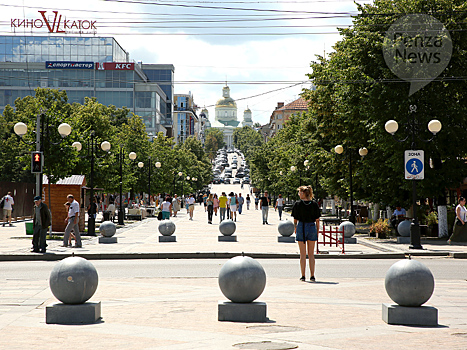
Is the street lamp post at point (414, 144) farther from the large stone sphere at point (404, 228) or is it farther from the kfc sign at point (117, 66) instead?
the kfc sign at point (117, 66)

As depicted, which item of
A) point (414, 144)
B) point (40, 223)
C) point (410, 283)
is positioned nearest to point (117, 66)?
point (414, 144)

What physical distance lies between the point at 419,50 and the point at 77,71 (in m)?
87.3

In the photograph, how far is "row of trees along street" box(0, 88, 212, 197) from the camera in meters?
28.3

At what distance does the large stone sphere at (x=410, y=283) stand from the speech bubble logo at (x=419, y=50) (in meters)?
19.5

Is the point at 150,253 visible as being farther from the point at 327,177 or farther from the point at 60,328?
the point at 327,177

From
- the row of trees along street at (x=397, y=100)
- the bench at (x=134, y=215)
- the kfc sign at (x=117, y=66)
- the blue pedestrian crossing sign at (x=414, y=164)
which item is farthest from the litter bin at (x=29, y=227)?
the kfc sign at (x=117, y=66)

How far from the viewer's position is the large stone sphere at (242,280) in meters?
8.66

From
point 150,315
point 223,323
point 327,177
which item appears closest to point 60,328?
point 150,315

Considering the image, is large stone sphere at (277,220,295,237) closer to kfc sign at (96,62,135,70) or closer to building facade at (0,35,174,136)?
building facade at (0,35,174,136)

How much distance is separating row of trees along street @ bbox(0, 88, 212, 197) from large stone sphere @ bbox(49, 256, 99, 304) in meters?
19.2

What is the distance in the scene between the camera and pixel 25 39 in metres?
111

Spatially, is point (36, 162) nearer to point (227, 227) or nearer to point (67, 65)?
point (227, 227)

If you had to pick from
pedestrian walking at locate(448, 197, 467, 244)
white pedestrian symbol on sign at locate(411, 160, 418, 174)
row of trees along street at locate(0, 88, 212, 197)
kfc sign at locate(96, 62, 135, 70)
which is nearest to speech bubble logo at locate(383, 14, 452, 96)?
white pedestrian symbol on sign at locate(411, 160, 418, 174)

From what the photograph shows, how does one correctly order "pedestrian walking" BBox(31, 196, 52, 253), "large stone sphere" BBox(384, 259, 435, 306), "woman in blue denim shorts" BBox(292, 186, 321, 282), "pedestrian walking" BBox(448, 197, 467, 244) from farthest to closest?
1. "pedestrian walking" BBox(448, 197, 467, 244)
2. "pedestrian walking" BBox(31, 196, 52, 253)
3. "woman in blue denim shorts" BBox(292, 186, 321, 282)
4. "large stone sphere" BBox(384, 259, 435, 306)
